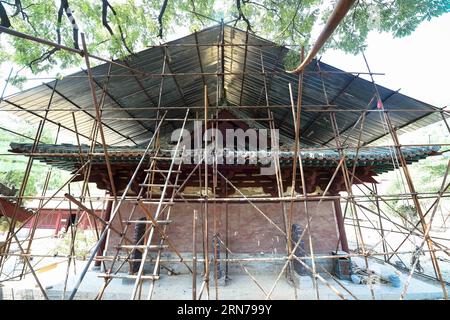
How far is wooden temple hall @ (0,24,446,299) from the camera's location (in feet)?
22.4

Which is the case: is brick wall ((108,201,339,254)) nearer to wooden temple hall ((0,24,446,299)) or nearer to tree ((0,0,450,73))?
wooden temple hall ((0,24,446,299))

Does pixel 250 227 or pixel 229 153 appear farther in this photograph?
pixel 250 227

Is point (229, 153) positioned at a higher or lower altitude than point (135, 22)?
lower

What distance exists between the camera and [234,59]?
870cm

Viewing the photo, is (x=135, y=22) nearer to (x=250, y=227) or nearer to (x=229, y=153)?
(x=229, y=153)

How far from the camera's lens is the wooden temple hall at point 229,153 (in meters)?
6.83

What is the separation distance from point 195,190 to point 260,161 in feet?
9.49

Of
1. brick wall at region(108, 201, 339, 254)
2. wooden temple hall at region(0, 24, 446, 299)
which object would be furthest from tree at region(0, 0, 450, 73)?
brick wall at region(108, 201, 339, 254)

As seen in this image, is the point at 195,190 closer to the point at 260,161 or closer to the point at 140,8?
the point at 260,161

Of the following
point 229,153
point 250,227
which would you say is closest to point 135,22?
point 229,153

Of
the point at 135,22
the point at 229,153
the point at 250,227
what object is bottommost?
the point at 250,227

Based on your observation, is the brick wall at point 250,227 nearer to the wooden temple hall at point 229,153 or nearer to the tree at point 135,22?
the wooden temple hall at point 229,153

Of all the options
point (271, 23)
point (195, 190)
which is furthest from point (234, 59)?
point (195, 190)

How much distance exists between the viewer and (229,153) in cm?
689
